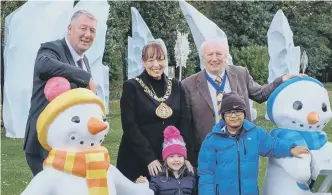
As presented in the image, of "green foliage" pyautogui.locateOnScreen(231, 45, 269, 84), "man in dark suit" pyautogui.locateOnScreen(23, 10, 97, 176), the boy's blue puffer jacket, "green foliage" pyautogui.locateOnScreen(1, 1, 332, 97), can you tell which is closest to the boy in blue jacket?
the boy's blue puffer jacket

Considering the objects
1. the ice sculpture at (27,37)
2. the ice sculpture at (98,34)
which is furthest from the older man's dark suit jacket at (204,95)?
the ice sculpture at (98,34)

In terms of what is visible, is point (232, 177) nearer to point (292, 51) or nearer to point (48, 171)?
point (48, 171)

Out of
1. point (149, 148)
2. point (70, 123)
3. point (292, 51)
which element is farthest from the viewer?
point (292, 51)

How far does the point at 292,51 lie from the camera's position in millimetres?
16375

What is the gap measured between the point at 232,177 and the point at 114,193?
0.78m

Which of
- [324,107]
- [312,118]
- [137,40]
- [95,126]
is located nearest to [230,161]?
[312,118]

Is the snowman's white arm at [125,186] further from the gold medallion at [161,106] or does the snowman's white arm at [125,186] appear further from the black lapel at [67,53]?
the black lapel at [67,53]

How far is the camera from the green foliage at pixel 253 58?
24719mm

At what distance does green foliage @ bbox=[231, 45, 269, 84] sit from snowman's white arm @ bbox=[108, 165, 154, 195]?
21.0m

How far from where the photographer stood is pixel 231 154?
3842 mm

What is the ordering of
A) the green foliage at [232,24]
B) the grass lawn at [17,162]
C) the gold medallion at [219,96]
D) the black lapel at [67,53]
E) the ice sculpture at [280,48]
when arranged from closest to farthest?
the black lapel at [67,53], the gold medallion at [219,96], the grass lawn at [17,162], the ice sculpture at [280,48], the green foliage at [232,24]

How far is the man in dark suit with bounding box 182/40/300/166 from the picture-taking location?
13.8 feet

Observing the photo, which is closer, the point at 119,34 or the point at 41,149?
the point at 41,149

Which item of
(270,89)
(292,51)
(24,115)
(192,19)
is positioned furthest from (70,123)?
(292,51)
